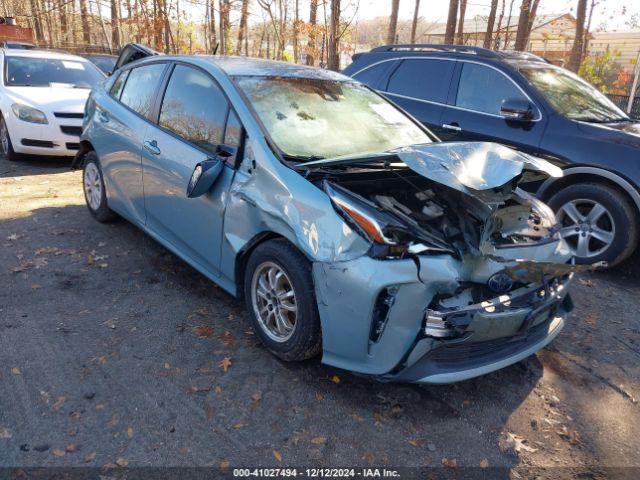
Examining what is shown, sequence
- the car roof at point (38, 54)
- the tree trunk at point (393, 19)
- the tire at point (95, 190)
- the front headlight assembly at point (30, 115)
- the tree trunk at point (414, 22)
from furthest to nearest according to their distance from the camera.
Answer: the tree trunk at point (414, 22), the tree trunk at point (393, 19), the car roof at point (38, 54), the front headlight assembly at point (30, 115), the tire at point (95, 190)

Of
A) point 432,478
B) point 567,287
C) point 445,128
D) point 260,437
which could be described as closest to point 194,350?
point 260,437

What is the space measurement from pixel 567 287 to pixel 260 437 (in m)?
2.03

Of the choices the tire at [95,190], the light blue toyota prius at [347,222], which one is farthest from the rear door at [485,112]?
the tire at [95,190]

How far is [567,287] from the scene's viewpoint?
3182 mm

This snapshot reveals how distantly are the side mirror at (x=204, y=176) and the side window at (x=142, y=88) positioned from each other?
1219 mm

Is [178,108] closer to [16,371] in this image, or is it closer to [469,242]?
[16,371]

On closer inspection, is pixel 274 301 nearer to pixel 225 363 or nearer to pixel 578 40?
pixel 225 363

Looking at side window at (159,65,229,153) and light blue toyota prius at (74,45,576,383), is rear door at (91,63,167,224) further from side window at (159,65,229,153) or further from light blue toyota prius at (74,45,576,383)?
side window at (159,65,229,153)

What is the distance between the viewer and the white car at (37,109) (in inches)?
305

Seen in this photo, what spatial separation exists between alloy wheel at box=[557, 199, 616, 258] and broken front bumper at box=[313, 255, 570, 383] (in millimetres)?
2530

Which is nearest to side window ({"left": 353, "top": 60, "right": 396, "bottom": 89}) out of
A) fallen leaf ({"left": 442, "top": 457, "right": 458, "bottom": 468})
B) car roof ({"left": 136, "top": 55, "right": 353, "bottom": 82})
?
car roof ({"left": 136, "top": 55, "right": 353, "bottom": 82})

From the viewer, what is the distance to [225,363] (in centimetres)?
320

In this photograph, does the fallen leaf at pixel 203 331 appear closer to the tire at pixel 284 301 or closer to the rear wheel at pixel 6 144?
the tire at pixel 284 301

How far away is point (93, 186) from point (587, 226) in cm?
493
